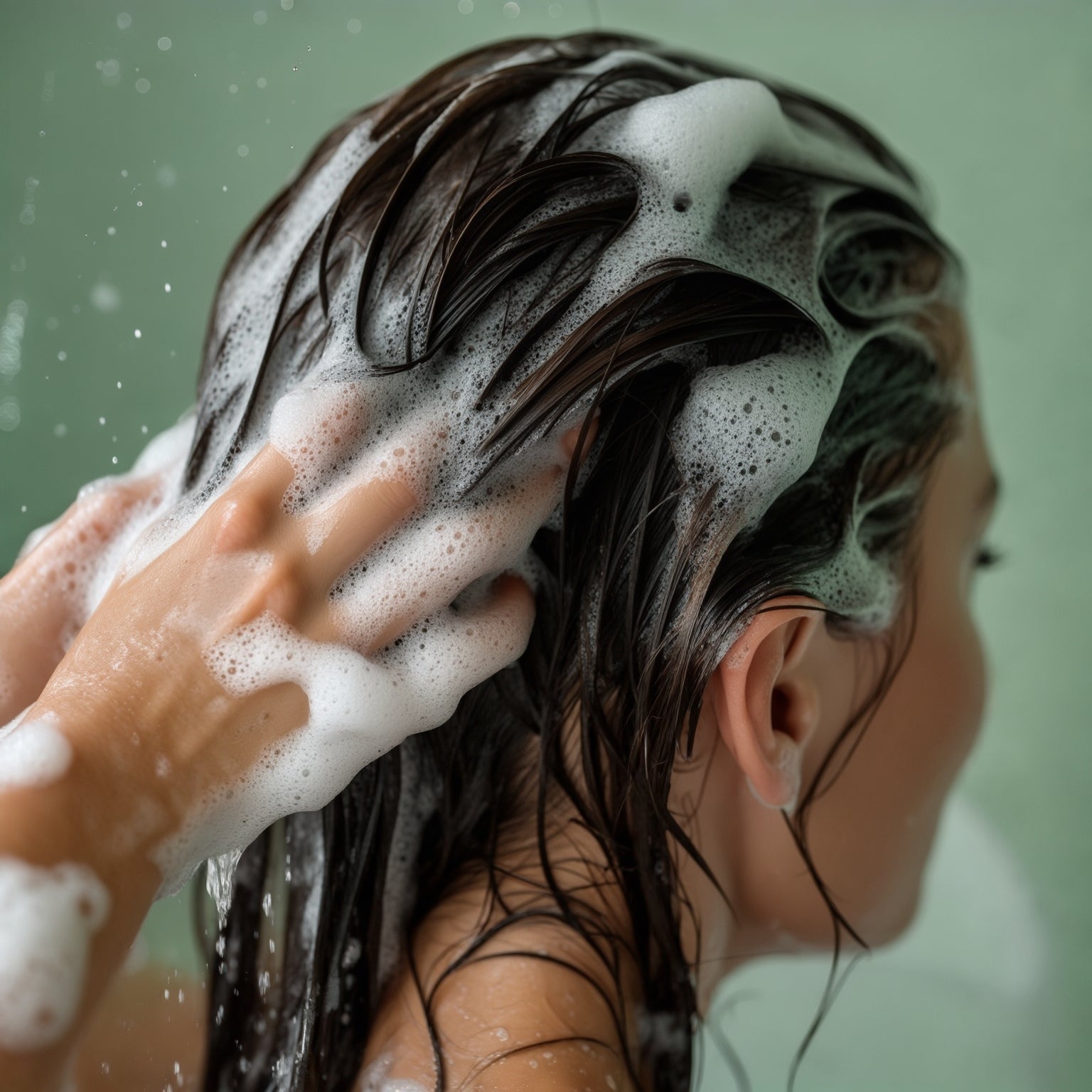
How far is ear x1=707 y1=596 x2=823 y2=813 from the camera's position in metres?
0.80

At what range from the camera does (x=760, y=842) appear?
99 cm

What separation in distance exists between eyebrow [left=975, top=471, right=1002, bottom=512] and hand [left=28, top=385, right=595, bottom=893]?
1.71ft

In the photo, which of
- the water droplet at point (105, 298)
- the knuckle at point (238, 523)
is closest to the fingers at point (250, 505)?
the knuckle at point (238, 523)

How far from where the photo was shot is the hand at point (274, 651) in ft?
2.14

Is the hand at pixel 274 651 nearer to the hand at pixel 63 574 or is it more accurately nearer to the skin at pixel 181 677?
the skin at pixel 181 677

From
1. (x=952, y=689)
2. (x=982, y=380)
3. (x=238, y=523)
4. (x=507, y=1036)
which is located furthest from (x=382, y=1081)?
(x=982, y=380)

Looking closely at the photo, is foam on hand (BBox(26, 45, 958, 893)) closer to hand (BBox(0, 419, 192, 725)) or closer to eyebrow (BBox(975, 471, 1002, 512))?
hand (BBox(0, 419, 192, 725))

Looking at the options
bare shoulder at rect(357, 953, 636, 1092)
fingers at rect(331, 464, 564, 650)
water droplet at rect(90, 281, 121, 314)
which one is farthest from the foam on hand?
water droplet at rect(90, 281, 121, 314)

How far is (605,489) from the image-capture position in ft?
2.63

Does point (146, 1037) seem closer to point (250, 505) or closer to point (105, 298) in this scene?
point (250, 505)

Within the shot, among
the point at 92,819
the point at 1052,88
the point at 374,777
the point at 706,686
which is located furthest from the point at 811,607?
the point at 1052,88

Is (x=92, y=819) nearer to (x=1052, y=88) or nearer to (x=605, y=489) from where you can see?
(x=605, y=489)

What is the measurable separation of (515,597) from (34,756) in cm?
33

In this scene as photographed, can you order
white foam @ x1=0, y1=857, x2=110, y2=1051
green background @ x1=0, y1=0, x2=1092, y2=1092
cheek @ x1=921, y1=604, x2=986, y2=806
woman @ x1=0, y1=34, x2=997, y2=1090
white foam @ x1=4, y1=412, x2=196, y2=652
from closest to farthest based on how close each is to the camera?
1. white foam @ x1=0, y1=857, x2=110, y2=1051
2. woman @ x1=0, y1=34, x2=997, y2=1090
3. white foam @ x1=4, y1=412, x2=196, y2=652
4. cheek @ x1=921, y1=604, x2=986, y2=806
5. green background @ x1=0, y1=0, x2=1092, y2=1092
